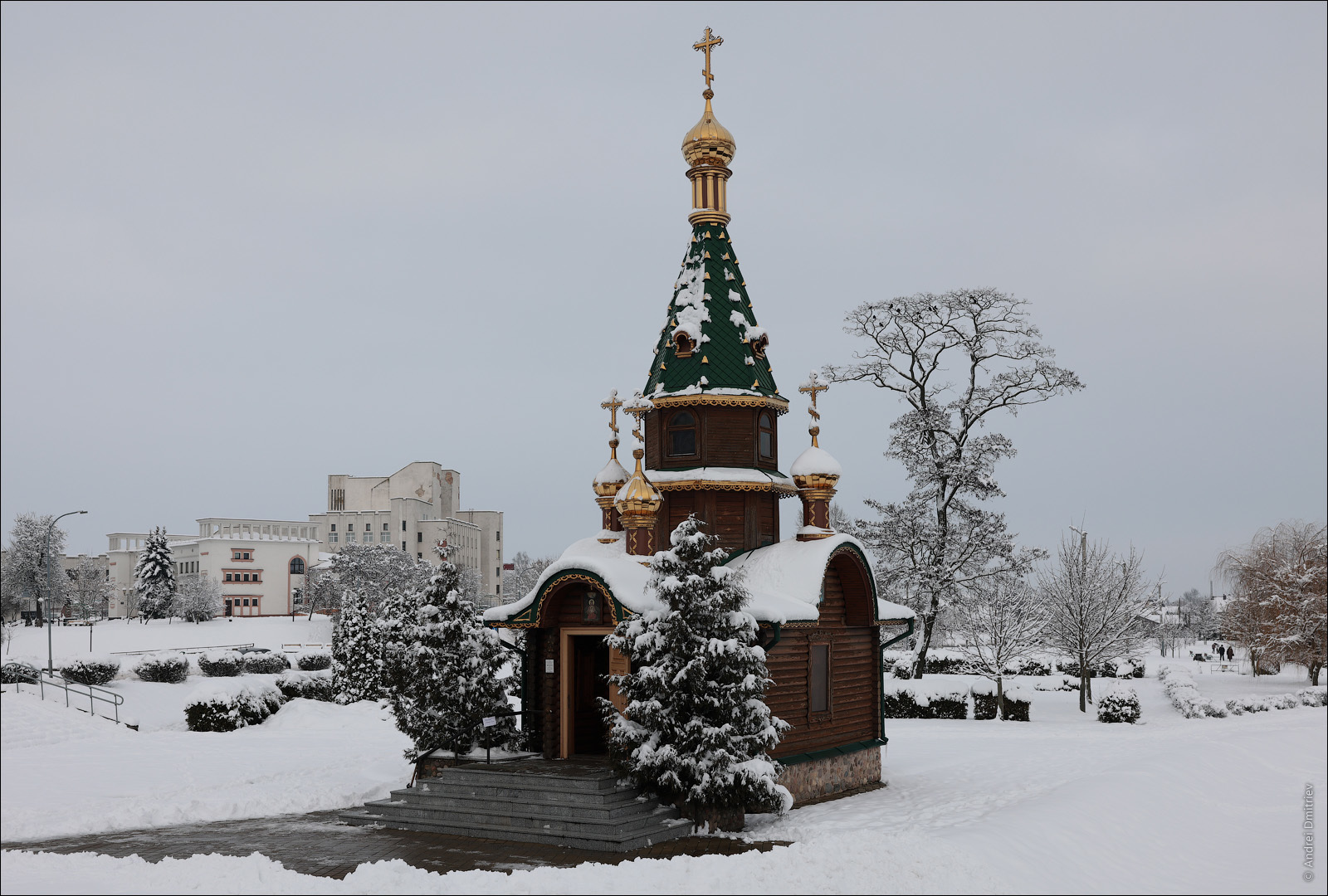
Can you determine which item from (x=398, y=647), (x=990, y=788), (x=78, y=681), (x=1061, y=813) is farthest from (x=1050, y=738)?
(x=78, y=681)

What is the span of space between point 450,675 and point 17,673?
22.5m

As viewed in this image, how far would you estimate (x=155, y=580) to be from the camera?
7469cm

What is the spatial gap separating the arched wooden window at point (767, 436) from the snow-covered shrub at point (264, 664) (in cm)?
3252

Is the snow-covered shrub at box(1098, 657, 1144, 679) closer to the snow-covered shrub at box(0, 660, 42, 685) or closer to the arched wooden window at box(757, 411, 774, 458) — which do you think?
the arched wooden window at box(757, 411, 774, 458)

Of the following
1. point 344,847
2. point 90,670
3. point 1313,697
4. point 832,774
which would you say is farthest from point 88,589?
point 1313,697

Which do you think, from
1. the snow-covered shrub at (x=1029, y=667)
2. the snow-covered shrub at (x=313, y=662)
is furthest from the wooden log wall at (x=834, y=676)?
the snow-covered shrub at (x=313, y=662)

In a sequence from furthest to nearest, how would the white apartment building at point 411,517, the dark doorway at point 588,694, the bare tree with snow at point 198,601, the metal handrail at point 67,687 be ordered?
the white apartment building at point 411,517 → the bare tree with snow at point 198,601 → the metal handrail at point 67,687 → the dark doorway at point 588,694

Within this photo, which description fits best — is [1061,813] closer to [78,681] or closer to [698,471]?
[698,471]

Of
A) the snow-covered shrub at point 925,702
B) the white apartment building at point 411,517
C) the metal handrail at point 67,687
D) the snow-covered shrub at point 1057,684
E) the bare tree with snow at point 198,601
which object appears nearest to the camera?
the metal handrail at point 67,687

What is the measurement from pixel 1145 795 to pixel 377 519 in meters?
97.1

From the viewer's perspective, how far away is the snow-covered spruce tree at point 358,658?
35875mm

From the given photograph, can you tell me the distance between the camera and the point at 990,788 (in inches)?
794

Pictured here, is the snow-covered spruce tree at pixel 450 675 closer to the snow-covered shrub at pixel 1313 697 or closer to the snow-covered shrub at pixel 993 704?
the snow-covered shrub at pixel 993 704

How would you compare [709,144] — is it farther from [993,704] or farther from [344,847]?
[993,704]
